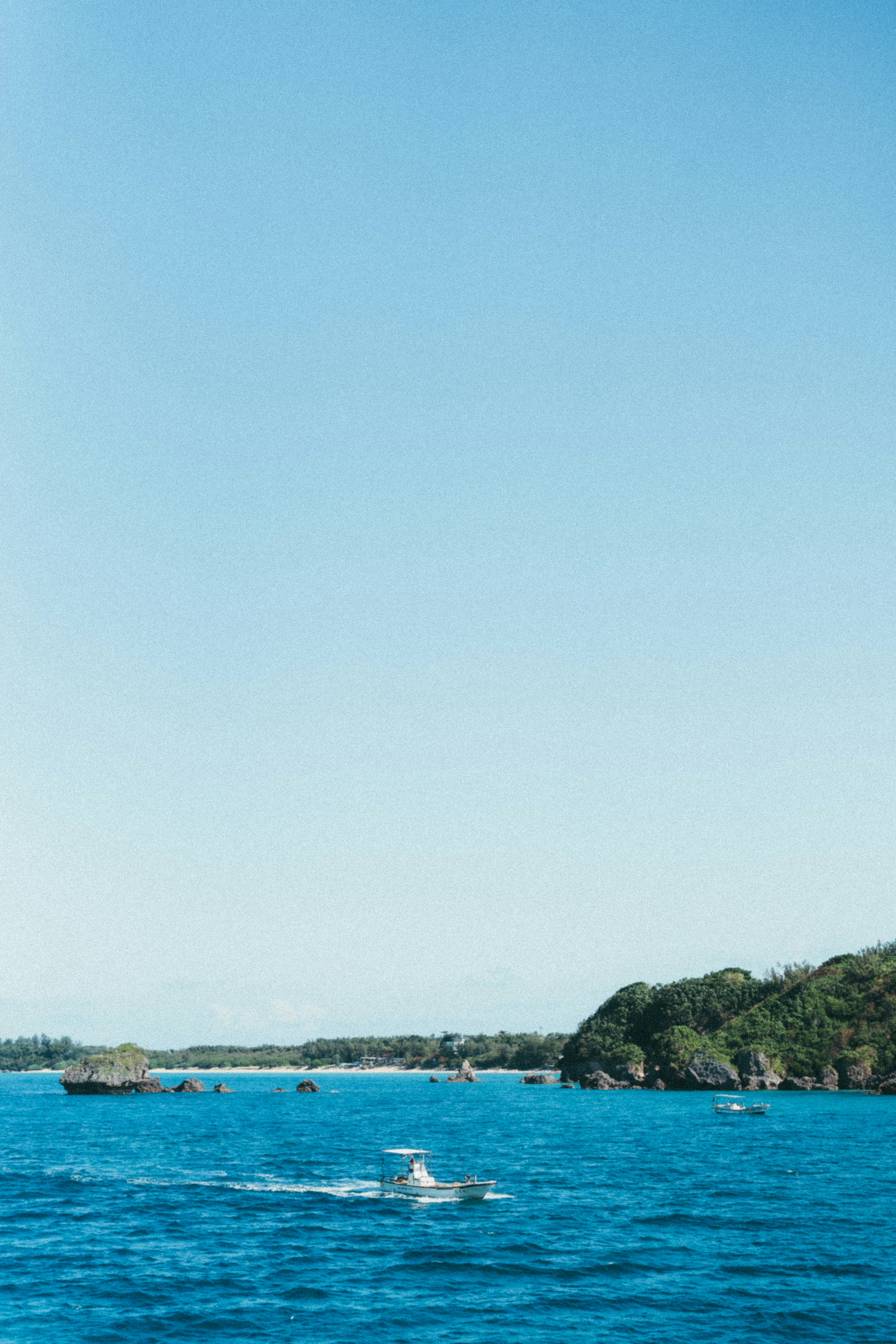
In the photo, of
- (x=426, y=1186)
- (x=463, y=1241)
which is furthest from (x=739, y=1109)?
(x=463, y=1241)

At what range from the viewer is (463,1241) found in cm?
6900

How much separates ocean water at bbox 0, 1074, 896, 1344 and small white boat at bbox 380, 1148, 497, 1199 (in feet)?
3.43

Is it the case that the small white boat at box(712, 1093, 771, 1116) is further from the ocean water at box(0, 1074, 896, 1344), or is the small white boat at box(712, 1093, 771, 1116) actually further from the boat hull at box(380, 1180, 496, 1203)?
the boat hull at box(380, 1180, 496, 1203)

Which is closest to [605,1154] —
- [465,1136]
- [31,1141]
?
[465,1136]

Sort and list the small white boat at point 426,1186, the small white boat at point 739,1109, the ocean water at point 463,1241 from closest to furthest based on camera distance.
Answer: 1. the ocean water at point 463,1241
2. the small white boat at point 426,1186
3. the small white boat at point 739,1109

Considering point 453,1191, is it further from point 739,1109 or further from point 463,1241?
point 739,1109

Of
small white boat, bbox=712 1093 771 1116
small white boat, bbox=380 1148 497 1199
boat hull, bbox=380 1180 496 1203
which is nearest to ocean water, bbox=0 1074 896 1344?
boat hull, bbox=380 1180 496 1203

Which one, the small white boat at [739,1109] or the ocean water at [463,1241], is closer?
the ocean water at [463,1241]

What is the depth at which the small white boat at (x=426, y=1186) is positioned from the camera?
8184cm

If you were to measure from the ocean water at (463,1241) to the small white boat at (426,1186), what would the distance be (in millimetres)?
1046

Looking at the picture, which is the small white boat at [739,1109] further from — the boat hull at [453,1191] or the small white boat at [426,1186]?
the boat hull at [453,1191]

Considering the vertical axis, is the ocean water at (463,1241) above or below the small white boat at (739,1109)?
above

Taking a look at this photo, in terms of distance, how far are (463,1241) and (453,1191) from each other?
13.4 meters

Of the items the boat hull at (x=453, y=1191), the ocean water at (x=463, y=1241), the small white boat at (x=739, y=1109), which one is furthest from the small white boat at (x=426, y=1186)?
the small white boat at (x=739, y=1109)
